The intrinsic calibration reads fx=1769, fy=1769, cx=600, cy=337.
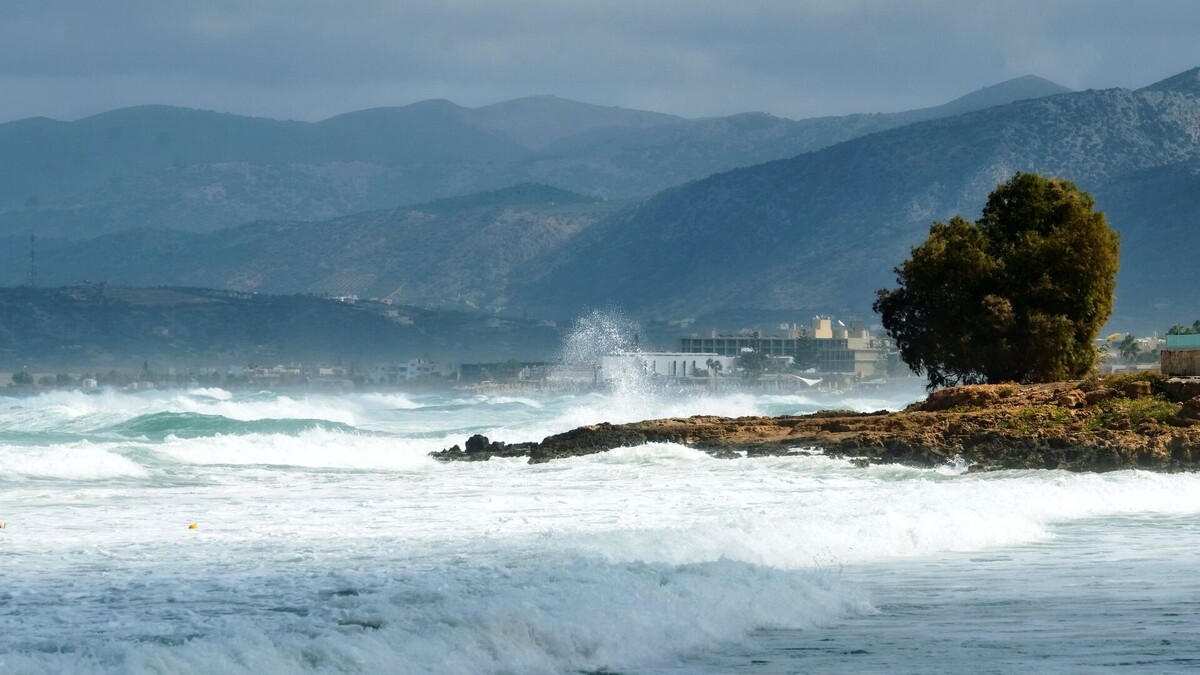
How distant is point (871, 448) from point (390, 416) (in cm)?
6282

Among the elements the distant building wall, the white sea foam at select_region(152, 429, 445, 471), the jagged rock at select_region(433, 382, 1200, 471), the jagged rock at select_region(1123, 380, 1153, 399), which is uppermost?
the distant building wall

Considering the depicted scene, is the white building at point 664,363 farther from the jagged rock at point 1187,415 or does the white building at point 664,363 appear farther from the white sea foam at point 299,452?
the jagged rock at point 1187,415

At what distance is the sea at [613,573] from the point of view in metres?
12.5

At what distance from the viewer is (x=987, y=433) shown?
30766 mm

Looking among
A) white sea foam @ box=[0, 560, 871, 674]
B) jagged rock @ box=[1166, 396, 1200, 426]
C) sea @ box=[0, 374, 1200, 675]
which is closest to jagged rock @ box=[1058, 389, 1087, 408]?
jagged rock @ box=[1166, 396, 1200, 426]

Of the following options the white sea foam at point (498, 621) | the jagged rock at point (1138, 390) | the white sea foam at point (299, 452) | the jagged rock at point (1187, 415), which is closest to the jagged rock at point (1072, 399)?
the jagged rock at point (1138, 390)

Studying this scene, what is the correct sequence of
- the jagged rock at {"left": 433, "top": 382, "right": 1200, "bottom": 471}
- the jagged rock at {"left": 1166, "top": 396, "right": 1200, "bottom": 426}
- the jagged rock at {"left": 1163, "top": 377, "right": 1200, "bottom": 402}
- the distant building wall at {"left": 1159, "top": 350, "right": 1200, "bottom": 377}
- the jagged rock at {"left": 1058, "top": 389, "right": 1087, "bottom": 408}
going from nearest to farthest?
the jagged rock at {"left": 433, "top": 382, "right": 1200, "bottom": 471} → the jagged rock at {"left": 1166, "top": 396, "right": 1200, "bottom": 426} → the jagged rock at {"left": 1163, "top": 377, "right": 1200, "bottom": 402} → the jagged rock at {"left": 1058, "top": 389, "right": 1087, "bottom": 408} → the distant building wall at {"left": 1159, "top": 350, "right": 1200, "bottom": 377}

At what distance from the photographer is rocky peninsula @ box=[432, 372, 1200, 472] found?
2916cm

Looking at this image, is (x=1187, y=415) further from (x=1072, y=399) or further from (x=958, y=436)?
(x=958, y=436)

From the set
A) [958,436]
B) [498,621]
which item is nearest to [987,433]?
[958,436]

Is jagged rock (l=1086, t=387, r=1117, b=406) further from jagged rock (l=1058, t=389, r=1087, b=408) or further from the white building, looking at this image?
the white building

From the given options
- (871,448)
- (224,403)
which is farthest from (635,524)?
(224,403)

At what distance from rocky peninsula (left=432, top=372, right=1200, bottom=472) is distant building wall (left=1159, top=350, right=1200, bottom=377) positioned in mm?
599

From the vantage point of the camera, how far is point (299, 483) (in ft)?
97.1
